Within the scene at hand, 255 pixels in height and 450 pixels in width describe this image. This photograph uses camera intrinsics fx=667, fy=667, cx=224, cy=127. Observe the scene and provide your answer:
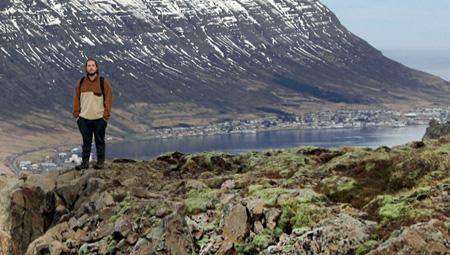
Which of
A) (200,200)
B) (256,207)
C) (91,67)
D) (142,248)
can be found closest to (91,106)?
(91,67)

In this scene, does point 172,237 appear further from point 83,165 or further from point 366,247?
point 83,165

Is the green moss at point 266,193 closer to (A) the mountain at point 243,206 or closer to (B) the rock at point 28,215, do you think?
(A) the mountain at point 243,206

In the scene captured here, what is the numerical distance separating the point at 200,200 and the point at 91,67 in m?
7.42

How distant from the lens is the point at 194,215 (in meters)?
22.4

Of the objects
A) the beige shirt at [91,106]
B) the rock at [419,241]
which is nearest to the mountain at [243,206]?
the rock at [419,241]

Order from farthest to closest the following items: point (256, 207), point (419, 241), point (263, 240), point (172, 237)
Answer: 1. point (172, 237)
2. point (256, 207)
3. point (263, 240)
4. point (419, 241)

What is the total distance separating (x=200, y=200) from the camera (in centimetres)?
2312

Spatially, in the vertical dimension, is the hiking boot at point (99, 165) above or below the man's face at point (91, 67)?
below

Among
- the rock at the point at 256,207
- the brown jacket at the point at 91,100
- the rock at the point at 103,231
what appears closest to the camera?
the rock at the point at 256,207

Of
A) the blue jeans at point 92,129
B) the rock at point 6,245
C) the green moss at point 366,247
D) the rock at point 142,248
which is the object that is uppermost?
the blue jeans at point 92,129

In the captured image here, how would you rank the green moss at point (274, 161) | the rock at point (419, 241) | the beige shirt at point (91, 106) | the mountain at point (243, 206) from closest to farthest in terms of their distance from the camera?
the rock at point (419, 241)
the mountain at point (243, 206)
the beige shirt at point (91, 106)
the green moss at point (274, 161)

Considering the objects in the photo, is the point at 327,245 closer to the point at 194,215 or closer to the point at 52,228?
the point at 194,215

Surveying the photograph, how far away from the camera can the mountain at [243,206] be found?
59.5 ft

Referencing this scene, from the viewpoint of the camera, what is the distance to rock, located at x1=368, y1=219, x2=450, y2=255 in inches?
627
